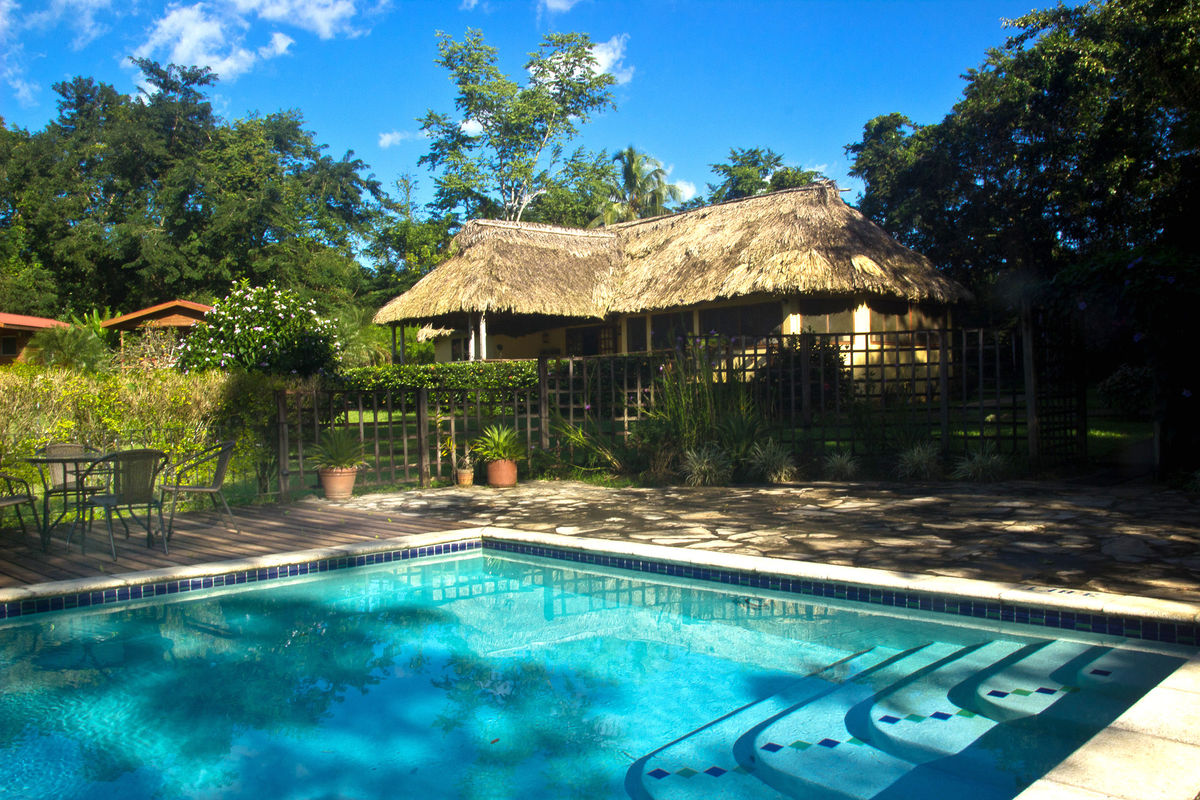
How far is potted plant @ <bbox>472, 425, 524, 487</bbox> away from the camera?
898 cm

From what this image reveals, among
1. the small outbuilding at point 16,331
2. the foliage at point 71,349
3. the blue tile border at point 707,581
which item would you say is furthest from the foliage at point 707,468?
the small outbuilding at point 16,331

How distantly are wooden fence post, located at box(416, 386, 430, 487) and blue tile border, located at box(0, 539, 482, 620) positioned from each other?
3141mm

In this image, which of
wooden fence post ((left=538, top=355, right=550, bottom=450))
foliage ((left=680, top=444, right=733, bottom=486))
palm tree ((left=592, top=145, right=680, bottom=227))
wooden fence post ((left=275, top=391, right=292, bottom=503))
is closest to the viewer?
wooden fence post ((left=275, top=391, right=292, bottom=503))

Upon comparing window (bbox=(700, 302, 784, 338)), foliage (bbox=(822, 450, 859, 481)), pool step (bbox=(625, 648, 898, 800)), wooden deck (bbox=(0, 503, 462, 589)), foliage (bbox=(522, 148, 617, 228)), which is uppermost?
foliage (bbox=(522, 148, 617, 228))

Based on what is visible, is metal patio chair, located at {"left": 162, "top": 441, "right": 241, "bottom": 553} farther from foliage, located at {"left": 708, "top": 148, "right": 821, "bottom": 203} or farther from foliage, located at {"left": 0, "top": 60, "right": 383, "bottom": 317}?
foliage, located at {"left": 708, "top": 148, "right": 821, "bottom": 203}

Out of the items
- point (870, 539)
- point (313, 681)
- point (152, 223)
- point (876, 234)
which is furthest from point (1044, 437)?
point (152, 223)

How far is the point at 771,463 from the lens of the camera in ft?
28.6

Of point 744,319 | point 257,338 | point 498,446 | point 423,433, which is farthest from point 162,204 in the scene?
point 498,446

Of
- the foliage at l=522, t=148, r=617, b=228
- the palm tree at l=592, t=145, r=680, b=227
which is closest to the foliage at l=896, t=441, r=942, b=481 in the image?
the foliage at l=522, t=148, r=617, b=228

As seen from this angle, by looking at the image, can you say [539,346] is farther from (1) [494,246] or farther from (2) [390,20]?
(2) [390,20]

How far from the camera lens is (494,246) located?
19.3m

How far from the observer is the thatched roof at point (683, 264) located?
1597cm

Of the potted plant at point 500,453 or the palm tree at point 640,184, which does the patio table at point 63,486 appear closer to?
the potted plant at point 500,453

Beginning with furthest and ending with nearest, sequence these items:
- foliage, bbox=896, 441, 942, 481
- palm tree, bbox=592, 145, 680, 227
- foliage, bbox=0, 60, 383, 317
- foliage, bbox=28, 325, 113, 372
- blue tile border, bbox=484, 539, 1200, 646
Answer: palm tree, bbox=592, 145, 680, 227, foliage, bbox=0, 60, 383, 317, foliage, bbox=28, 325, 113, 372, foliage, bbox=896, 441, 942, 481, blue tile border, bbox=484, 539, 1200, 646
